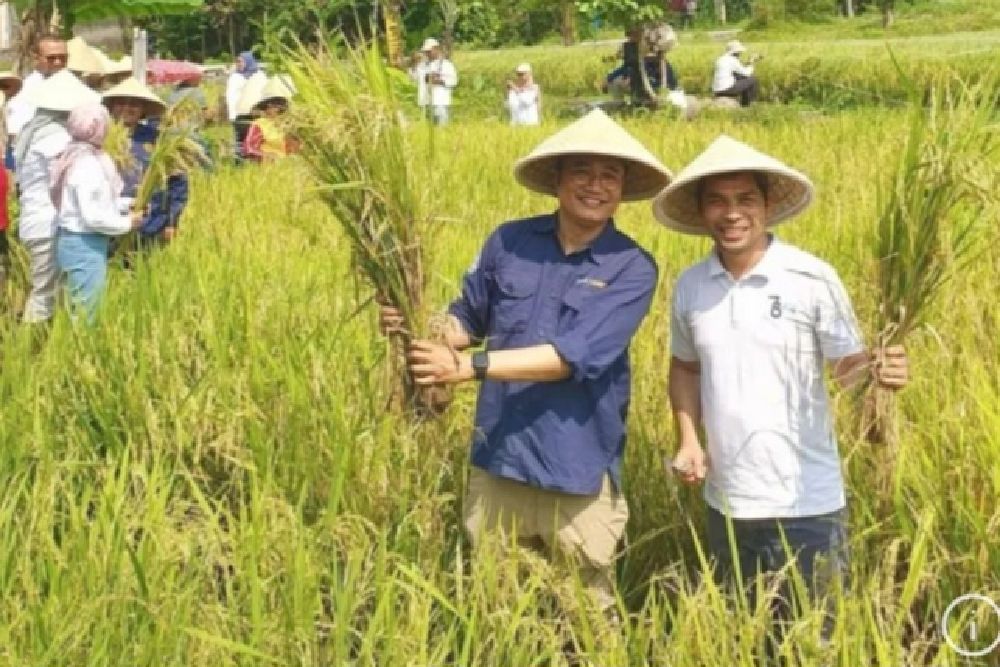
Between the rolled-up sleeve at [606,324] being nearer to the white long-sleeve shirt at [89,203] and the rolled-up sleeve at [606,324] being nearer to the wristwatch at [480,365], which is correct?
the wristwatch at [480,365]

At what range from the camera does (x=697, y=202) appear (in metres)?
2.25

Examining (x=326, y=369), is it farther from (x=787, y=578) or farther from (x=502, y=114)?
(x=502, y=114)

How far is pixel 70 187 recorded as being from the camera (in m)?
3.95

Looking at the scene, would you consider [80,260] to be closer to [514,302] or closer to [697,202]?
[514,302]

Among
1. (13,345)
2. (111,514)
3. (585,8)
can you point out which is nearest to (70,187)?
(13,345)

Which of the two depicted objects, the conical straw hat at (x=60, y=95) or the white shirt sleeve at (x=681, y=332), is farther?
the conical straw hat at (x=60, y=95)

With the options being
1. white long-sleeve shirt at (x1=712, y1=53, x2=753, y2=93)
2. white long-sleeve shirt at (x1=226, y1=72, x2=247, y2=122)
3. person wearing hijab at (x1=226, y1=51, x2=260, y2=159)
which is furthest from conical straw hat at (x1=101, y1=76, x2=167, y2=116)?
white long-sleeve shirt at (x1=712, y1=53, x2=753, y2=93)

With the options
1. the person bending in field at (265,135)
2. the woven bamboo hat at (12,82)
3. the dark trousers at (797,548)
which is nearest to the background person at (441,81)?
the person bending in field at (265,135)

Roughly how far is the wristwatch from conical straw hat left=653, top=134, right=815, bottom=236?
1.41 ft

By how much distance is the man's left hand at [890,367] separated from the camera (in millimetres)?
1980

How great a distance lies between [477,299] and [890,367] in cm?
73

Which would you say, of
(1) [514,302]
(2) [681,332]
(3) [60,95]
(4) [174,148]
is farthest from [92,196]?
(2) [681,332]

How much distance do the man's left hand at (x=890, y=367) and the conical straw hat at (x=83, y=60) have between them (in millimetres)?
5375

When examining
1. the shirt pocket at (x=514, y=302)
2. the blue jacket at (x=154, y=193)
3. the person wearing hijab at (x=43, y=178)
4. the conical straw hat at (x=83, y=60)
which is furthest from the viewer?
the conical straw hat at (x=83, y=60)
